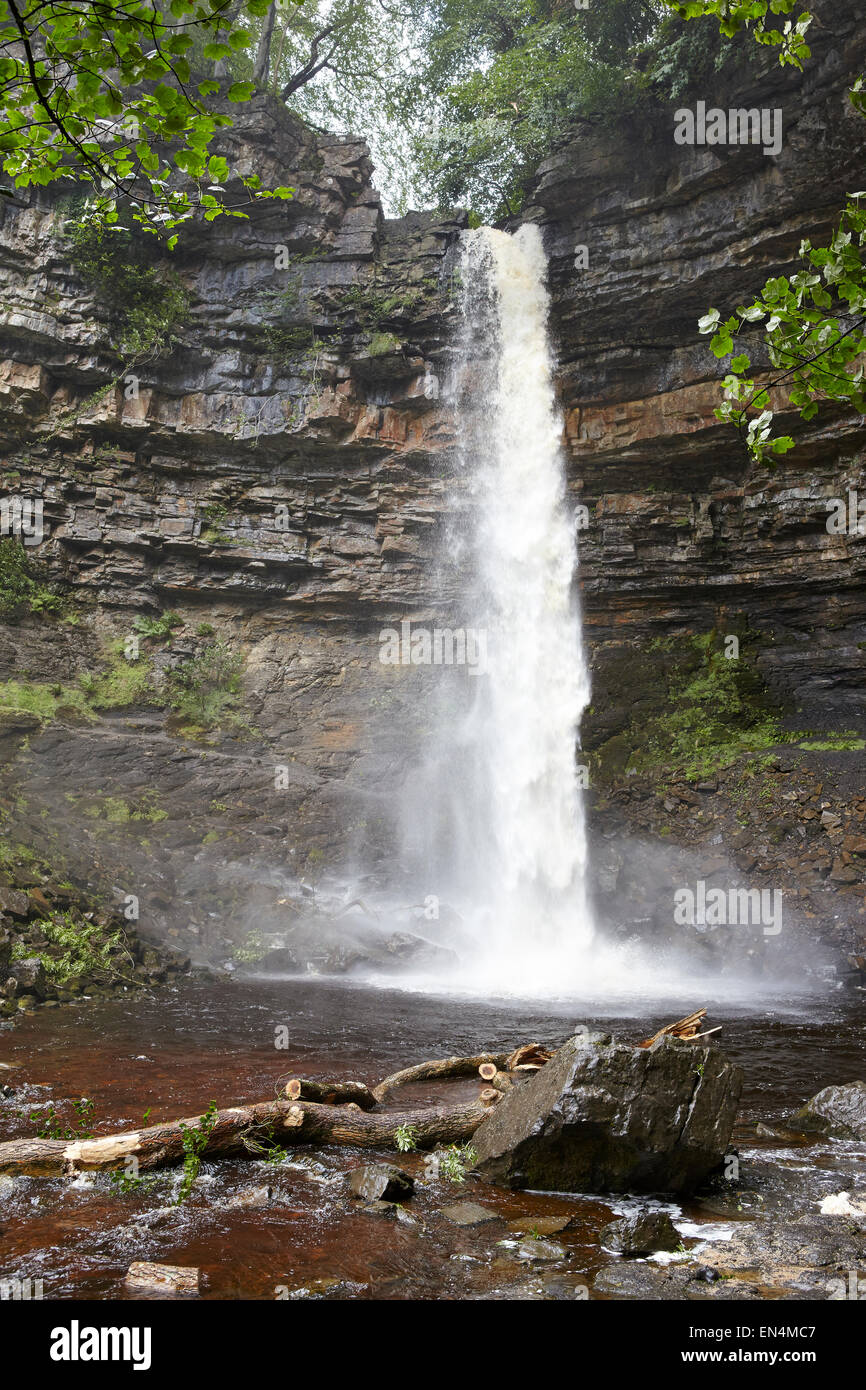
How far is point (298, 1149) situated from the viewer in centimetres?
505

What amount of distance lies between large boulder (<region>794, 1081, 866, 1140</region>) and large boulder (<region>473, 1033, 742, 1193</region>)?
1.44 meters

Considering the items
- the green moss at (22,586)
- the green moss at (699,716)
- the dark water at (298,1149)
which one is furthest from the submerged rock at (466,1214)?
the green moss at (22,586)

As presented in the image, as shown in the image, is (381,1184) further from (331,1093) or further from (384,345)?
(384,345)

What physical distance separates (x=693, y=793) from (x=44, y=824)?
42.4 ft

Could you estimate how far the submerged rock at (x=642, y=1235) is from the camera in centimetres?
373

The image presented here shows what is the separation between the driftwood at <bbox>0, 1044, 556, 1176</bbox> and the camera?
447 centimetres

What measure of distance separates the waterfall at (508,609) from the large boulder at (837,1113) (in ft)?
37.4

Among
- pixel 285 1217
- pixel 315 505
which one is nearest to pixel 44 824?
pixel 315 505

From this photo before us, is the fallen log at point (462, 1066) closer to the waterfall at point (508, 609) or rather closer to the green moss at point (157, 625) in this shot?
the waterfall at point (508, 609)

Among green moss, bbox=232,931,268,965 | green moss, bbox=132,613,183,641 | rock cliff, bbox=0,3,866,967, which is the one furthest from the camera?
green moss, bbox=132,613,183,641

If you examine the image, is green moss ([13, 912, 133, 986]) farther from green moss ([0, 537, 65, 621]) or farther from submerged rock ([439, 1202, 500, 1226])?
green moss ([0, 537, 65, 621])

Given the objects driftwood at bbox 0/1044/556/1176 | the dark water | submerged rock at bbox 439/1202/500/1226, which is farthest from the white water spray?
submerged rock at bbox 439/1202/500/1226

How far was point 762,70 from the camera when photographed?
1579 cm
